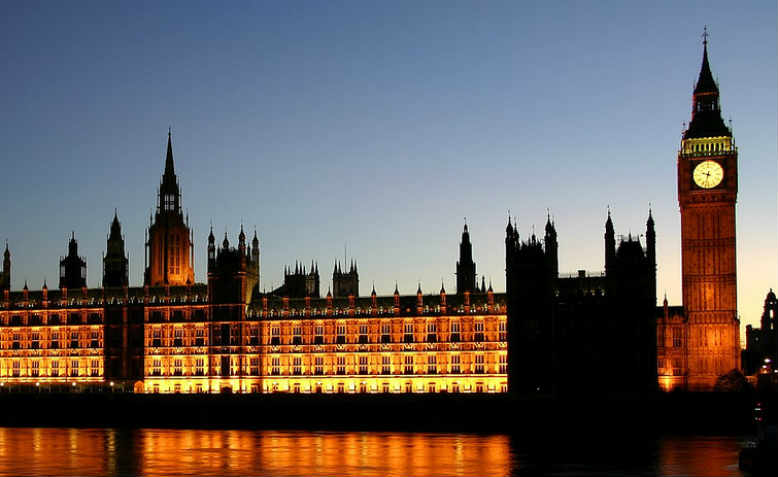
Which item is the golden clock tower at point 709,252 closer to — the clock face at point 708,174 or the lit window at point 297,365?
the clock face at point 708,174

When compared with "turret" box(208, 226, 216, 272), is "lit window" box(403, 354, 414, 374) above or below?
below

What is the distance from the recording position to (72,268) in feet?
534

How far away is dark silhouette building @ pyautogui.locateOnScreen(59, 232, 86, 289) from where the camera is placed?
162 m

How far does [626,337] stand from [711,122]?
80.8 feet

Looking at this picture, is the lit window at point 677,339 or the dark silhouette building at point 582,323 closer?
the dark silhouette building at point 582,323

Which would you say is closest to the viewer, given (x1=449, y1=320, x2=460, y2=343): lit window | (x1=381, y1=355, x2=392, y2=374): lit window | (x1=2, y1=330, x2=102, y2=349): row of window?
(x1=449, y1=320, x2=460, y2=343): lit window

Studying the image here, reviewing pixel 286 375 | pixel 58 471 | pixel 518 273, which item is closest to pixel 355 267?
pixel 286 375

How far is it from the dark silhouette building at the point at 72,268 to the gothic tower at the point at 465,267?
159ft

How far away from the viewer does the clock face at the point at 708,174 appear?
417ft

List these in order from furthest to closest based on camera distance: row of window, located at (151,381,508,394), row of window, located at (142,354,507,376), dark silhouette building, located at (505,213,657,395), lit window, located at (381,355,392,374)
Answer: lit window, located at (381,355,392,374), row of window, located at (142,354,507,376), row of window, located at (151,381,508,394), dark silhouette building, located at (505,213,657,395)

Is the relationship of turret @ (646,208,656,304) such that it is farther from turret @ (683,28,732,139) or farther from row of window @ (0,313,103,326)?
row of window @ (0,313,103,326)

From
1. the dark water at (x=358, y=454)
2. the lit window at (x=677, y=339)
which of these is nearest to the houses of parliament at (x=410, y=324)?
the lit window at (x=677, y=339)

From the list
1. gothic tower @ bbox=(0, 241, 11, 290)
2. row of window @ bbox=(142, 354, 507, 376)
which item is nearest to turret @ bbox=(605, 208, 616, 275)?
row of window @ bbox=(142, 354, 507, 376)

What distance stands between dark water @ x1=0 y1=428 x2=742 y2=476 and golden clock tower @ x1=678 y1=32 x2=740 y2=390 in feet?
85.1
